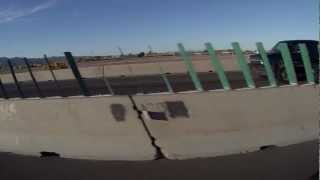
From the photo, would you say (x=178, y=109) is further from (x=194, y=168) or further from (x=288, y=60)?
(x=288, y=60)

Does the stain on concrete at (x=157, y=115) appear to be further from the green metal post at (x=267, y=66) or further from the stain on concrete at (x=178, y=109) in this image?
the green metal post at (x=267, y=66)

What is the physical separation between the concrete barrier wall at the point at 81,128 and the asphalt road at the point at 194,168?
187 millimetres

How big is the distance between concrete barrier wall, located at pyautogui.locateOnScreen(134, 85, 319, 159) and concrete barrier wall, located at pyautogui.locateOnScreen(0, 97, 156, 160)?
0.29 metres

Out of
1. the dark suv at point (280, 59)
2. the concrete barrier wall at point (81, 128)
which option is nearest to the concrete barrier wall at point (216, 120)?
the concrete barrier wall at point (81, 128)

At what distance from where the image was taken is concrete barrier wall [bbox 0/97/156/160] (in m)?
8.75

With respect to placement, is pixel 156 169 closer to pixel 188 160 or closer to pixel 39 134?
pixel 188 160

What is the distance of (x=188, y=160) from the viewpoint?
8.61 m

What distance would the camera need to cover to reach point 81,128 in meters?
8.96

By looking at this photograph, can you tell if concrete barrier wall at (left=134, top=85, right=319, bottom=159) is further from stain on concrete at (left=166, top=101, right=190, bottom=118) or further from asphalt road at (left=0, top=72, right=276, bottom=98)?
asphalt road at (left=0, top=72, right=276, bottom=98)

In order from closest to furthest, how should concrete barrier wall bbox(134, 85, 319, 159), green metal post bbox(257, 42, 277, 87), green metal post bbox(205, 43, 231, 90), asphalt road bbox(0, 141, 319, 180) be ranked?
asphalt road bbox(0, 141, 319, 180) < concrete barrier wall bbox(134, 85, 319, 159) < green metal post bbox(205, 43, 231, 90) < green metal post bbox(257, 42, 277, 87)

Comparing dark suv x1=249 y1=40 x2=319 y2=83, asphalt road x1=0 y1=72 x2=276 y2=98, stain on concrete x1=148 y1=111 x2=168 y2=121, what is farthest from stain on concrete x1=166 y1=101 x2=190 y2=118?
asphalt road x1=0 y1=72 x2=276 y2=98

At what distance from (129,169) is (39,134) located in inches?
70.0

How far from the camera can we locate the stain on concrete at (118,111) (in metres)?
8.71

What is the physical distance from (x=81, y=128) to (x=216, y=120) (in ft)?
6.87
